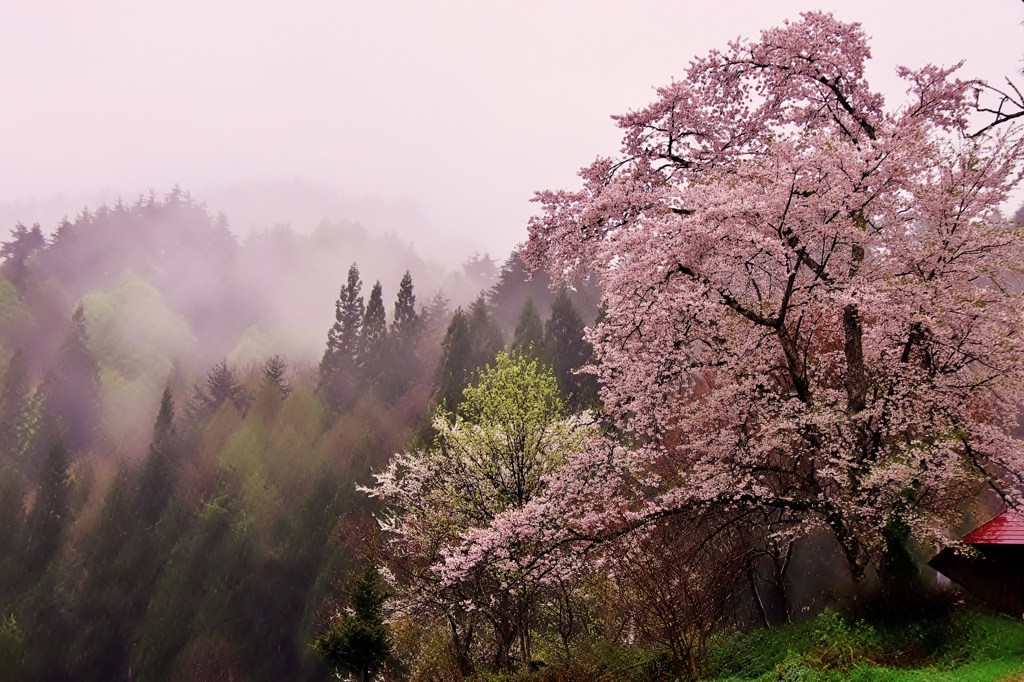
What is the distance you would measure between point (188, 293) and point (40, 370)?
25619mm

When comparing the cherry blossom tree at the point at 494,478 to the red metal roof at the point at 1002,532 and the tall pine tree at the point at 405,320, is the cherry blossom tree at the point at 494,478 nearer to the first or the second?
the red metal roof at the point at 1002,532

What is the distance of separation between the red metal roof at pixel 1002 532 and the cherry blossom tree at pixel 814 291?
334 centimetres

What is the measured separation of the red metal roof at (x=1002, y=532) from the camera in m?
13.4

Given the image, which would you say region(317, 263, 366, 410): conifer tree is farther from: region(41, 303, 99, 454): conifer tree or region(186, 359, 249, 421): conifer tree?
region(41, 303, 99, 454): conifer tree

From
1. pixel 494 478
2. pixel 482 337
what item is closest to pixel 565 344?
pixel 482 337

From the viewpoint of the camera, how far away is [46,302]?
92062 mm

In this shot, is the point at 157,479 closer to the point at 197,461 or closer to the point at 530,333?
the point at 197,461

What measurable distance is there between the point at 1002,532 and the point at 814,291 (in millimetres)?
8161

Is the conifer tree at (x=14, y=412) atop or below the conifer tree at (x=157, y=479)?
atop

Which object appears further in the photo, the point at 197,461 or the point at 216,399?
the point at 216,399

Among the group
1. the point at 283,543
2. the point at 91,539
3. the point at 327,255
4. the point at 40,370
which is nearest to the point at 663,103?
the point at 283,543

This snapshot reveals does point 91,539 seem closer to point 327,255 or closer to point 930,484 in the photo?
point 930,484

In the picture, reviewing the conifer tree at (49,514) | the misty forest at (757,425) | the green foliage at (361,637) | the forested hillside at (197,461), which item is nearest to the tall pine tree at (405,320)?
the forested hillside at (197,461)

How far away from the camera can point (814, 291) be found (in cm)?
1005
